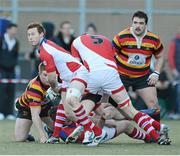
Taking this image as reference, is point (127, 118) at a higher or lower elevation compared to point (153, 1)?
lower

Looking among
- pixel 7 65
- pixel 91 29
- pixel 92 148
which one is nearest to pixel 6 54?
pixel 7 65

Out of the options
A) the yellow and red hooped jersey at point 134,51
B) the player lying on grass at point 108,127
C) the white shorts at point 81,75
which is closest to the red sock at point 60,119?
the player lying on grass at point 108,127

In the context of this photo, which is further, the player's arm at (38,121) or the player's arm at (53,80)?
the player's arm at (38,121)

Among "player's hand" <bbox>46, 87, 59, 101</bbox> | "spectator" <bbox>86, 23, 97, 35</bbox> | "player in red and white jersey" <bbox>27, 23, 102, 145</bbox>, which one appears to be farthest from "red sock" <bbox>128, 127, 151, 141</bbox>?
"spectator" <bbox>86, 23, 97, 35</bbox>

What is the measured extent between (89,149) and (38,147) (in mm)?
688

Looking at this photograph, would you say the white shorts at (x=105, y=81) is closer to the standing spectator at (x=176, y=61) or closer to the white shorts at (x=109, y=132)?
the white shorts at (x=109, y=132)

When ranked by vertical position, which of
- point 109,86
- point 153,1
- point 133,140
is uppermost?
point 153,1

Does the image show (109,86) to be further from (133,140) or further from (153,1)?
(153,1)

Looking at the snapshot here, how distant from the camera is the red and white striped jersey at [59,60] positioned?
1172 cm

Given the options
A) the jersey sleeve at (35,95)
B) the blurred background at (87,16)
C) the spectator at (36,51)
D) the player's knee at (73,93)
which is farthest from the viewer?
the blurred background at (87,16)

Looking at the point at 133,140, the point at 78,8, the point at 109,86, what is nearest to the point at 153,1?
the point at 78,8

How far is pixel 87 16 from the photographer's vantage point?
20141 millimetres

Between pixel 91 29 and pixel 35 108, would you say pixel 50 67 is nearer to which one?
pixel 35 108

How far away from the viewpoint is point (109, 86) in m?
11.9
